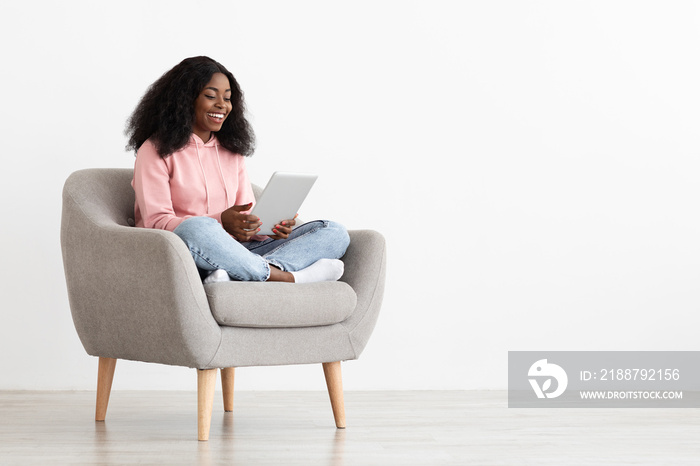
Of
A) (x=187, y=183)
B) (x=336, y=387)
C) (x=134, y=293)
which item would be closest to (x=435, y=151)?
(x=187, y=183)

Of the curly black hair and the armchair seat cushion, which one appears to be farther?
the curly black hair

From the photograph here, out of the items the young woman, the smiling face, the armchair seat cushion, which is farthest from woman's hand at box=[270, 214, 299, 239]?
the smiling face

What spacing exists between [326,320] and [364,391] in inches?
43.6

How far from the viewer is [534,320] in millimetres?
3574

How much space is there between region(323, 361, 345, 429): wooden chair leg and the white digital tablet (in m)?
0.43

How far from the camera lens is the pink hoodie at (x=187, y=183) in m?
2.54

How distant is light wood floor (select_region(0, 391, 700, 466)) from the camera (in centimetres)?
211

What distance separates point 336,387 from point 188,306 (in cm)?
52

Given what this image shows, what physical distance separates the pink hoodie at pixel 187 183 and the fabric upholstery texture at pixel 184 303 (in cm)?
13

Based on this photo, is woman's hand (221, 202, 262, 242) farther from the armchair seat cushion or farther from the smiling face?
the smiling face

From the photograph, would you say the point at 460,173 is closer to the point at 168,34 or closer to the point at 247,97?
the point at 247,97

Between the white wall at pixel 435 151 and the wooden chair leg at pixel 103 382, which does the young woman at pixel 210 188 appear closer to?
the wooden chair leg at pixel 103 382

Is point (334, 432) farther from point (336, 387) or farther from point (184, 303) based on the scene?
point (184, 303)

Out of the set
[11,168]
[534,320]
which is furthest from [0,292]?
[534,320]
